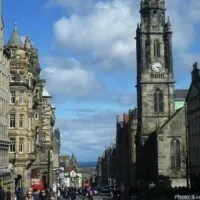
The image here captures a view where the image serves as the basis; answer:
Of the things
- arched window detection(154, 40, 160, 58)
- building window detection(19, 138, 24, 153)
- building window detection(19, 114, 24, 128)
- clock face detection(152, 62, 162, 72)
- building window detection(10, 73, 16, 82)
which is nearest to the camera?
building window detection(19, 138, 24, 153)

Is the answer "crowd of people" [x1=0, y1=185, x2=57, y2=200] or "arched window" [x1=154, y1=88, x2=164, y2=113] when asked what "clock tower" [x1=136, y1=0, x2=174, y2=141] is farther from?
"crowd of people" [x1=0, y1=185, x2=57, y2=200]

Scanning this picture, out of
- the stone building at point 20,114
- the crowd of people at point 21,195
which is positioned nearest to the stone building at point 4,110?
the crowd of people at point 21,195

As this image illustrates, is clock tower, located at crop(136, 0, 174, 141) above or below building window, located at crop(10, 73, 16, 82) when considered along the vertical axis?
above

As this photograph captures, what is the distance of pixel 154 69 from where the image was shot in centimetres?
9525

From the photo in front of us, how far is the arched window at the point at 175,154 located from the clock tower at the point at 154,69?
175 inches

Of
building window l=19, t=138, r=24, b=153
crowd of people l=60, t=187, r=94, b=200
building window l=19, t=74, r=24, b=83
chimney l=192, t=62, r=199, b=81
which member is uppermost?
chimney l=192, t=62, r=199, b=81

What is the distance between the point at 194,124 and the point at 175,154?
21.3 meters

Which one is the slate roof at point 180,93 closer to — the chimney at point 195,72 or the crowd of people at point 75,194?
the crowd of people at point 75,194

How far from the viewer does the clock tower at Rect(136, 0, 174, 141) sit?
94000 mm

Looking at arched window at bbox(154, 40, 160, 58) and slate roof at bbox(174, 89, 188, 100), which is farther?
slate roof at bbox(174, 89, 188, 100)

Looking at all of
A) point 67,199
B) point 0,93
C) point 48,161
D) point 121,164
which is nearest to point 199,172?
point 67,199

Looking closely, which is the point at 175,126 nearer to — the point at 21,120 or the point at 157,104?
the point at 157,104

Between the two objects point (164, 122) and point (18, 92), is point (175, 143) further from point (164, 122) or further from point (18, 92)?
point (18, 92)

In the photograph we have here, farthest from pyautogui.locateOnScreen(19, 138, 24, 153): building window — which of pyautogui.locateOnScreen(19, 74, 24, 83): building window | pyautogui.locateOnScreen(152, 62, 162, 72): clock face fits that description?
pyautogui.locateOnScreen(152, 62, 162, 72): clock face
